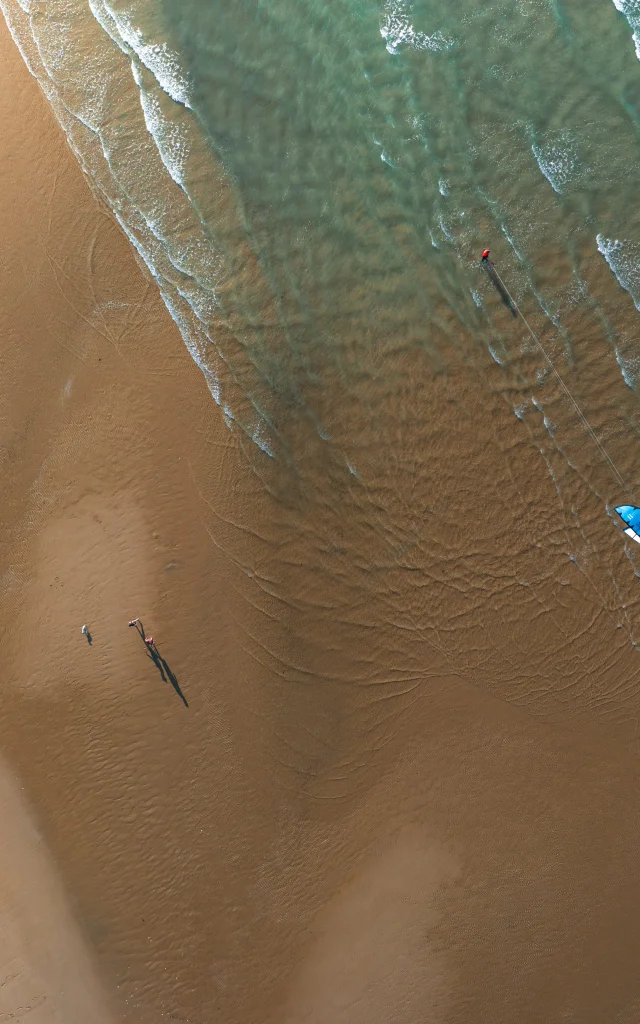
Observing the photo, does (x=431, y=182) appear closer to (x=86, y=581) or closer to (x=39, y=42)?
(x=39, y=42)

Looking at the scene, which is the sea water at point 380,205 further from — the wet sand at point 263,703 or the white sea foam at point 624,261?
the wet sand at point 263,703

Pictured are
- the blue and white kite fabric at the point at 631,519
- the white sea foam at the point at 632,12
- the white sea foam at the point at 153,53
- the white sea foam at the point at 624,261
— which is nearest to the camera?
the blue and white kite fabric at the point at 631,519

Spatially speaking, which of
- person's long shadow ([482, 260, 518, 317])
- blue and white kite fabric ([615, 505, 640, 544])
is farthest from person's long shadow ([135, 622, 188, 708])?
person's long shadow ([482, 260, 518, 317])

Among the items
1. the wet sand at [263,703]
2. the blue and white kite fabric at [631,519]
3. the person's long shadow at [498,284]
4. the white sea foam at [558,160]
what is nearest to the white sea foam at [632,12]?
the white sea foam at [558,160]

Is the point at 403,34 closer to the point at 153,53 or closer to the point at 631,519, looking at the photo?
the point at 153,53

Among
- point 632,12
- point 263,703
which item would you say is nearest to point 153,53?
point 632,12

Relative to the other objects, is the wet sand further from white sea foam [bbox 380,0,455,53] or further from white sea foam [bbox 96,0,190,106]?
white sea foam [bbox 380,0,455,53]
